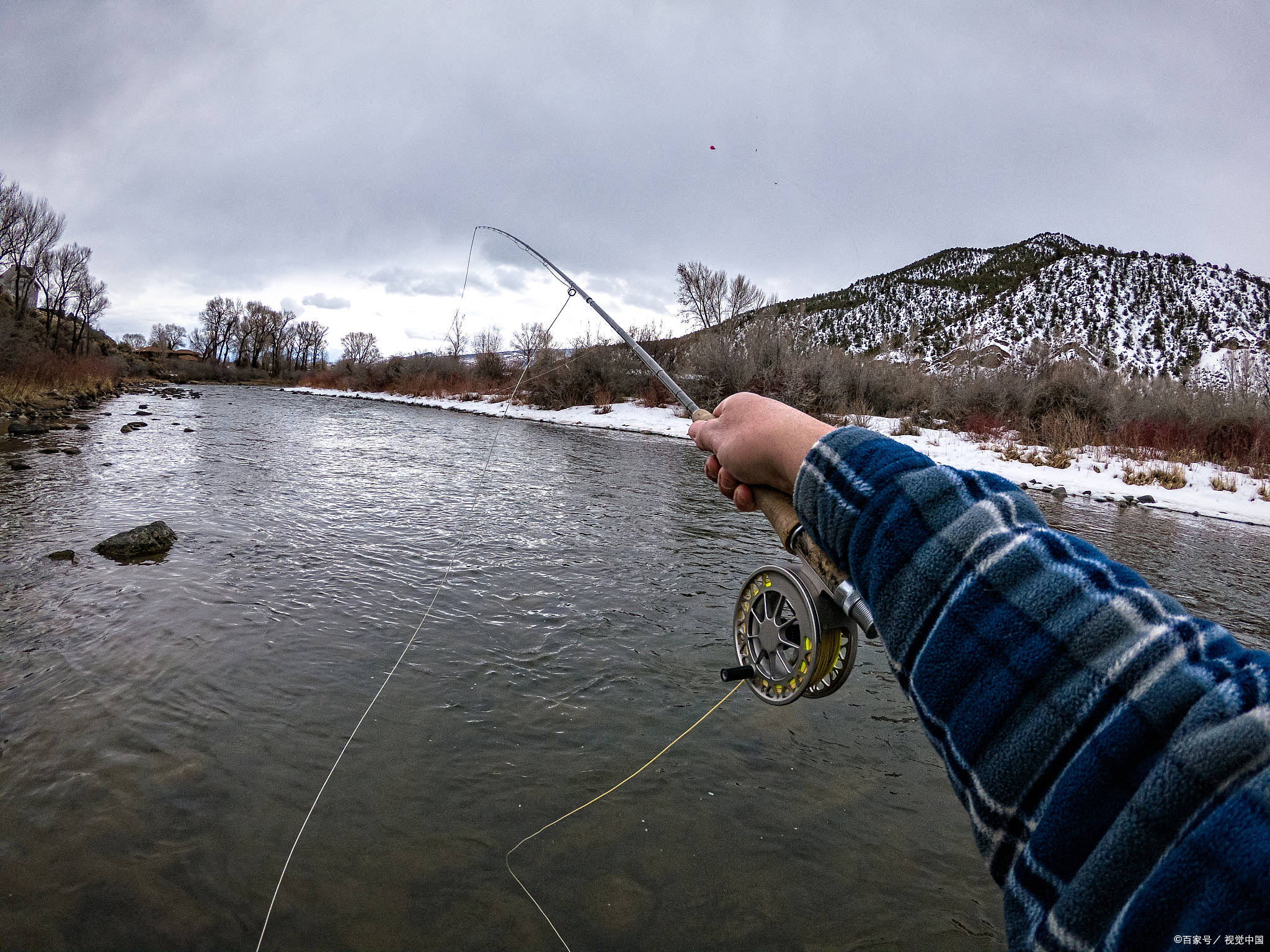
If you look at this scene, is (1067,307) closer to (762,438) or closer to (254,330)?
(762,438)

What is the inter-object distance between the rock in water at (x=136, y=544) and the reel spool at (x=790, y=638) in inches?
235

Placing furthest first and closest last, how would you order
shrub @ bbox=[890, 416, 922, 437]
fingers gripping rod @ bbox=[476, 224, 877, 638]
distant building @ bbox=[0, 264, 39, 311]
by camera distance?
distant building @ bbox=[0, 264, 39, 311]
shrub @ bbox=[890, 416, 922, 437]
fingers gripping rod @ bbox=[476, 224, 877, 638]

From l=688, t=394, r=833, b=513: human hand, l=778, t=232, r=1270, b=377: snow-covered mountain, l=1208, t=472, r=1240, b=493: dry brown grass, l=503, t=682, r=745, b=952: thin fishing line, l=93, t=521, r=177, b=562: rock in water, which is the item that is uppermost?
l=778, t=232, r=1270, b=377: snow-covered mountain

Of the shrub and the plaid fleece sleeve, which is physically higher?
the shrub

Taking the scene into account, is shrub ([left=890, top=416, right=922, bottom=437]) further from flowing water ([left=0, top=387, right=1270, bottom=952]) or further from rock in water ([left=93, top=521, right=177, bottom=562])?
rock in water ([left=93, top=521, right=177, bottom=562])

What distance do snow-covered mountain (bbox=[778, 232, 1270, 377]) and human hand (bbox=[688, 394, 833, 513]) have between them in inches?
1527

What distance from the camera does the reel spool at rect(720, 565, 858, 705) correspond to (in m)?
1.94

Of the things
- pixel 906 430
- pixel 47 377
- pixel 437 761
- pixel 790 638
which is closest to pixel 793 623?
pixel 790 638

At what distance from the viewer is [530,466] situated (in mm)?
12836

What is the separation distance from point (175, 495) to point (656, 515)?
6.18 meters

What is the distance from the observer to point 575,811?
10.1 feet

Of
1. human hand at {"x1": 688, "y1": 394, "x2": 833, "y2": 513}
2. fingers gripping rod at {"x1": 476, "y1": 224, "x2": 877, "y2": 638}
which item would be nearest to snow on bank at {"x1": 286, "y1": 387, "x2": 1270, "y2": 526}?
fingers gripping rod at {"x1": 476, "y1": 224, "x2": 877, "y2": 638}

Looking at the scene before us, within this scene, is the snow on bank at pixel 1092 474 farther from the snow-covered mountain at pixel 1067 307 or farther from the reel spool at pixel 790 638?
the snow-covered mountain at pixel 1067 307

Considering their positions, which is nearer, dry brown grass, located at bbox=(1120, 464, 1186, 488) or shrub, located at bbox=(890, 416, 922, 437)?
dry brown grass, located at bbox=(1120, 464, 1186, 488)
